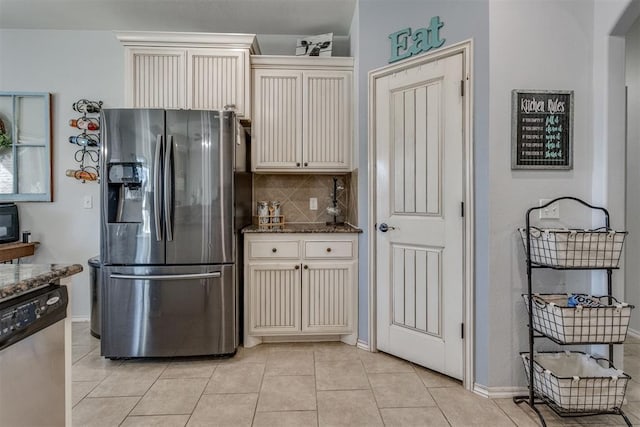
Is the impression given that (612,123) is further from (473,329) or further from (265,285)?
(265,285)

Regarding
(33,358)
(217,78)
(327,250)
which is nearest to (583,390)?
(327,250)

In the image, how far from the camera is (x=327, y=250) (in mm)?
2684

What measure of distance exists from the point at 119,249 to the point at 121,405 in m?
0.98

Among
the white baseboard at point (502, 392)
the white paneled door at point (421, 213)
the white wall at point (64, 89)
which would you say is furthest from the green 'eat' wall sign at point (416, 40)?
the white wall at point (64, 89)

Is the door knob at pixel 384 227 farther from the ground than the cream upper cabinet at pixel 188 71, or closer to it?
closer to it

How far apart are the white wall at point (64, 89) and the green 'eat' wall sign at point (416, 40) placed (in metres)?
2.54

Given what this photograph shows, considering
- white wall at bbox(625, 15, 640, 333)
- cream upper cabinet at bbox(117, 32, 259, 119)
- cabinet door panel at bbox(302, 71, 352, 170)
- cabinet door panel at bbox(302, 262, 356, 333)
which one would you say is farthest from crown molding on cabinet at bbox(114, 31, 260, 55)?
white wall at bbox(625, 15, 640, 333)

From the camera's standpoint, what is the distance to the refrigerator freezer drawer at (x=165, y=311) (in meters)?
2.37

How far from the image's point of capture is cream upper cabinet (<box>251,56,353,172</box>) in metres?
2.90

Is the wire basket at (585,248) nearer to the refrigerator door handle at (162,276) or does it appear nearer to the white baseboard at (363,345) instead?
the white baseboard at (363,345)

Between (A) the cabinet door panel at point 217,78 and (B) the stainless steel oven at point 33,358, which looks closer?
(B) the stainless steel oven at point 33,358

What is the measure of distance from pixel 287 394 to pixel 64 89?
332 cm

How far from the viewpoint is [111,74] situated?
3217 mm

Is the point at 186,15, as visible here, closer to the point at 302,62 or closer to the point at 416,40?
the point at 302,62
